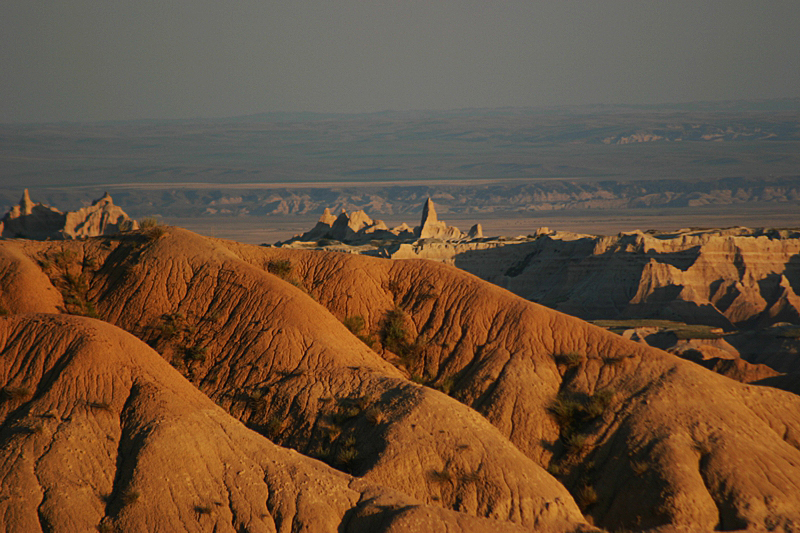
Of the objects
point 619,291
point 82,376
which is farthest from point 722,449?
point 619,291

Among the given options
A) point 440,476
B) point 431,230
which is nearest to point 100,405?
point 440,476

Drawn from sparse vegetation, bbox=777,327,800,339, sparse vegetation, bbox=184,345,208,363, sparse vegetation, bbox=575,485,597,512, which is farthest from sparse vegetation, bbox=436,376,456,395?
sparse vegetation, bbox=777,327,800,339

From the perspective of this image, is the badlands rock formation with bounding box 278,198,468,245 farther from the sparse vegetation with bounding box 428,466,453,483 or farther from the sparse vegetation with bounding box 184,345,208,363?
the sparse vegetation with bounding box 428,466,453,483

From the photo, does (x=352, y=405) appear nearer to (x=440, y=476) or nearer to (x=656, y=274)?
(x=440, y=476)

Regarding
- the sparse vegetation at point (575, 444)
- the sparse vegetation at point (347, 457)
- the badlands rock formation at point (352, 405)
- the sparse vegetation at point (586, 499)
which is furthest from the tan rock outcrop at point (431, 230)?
the sparse vegetation at point (347, 457)

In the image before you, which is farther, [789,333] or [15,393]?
[789,333]
